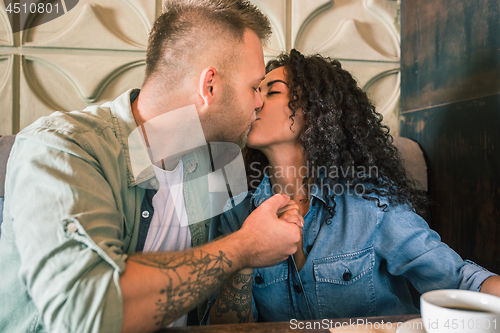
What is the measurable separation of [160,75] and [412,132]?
4.30ft

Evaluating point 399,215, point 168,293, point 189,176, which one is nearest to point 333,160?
point 399,215

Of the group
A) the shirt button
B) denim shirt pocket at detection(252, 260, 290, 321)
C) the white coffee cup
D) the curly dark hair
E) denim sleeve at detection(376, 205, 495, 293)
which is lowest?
denim shirt pocket at detection(252, 260, 290, 321)

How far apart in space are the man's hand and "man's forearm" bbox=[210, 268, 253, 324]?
0.75 feet

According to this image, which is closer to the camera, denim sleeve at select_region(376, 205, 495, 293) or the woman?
denim sleeve at select_region(376, 205, 495, 293)

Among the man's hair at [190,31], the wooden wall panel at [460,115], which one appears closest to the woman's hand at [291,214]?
the man's hair at [190,31]

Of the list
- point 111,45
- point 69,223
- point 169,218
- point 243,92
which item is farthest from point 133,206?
point 111,45

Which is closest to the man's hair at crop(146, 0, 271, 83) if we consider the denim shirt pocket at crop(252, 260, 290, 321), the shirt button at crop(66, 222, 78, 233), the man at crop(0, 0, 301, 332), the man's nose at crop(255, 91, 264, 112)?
the man at crop(0, 0, 301, 332)

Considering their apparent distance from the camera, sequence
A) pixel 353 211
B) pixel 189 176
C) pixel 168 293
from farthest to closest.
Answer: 1. pixel 189 176
2. pixel 353 211
3. pixel 168 293

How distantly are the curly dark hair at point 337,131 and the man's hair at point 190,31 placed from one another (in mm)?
321

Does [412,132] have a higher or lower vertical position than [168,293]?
higher

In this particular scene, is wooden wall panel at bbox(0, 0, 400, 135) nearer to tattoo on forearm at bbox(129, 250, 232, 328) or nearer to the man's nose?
the man's nose

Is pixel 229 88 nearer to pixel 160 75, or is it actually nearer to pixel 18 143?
pixel 160 75

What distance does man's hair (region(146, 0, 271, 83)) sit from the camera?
0.99 m

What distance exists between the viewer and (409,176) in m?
1.43
